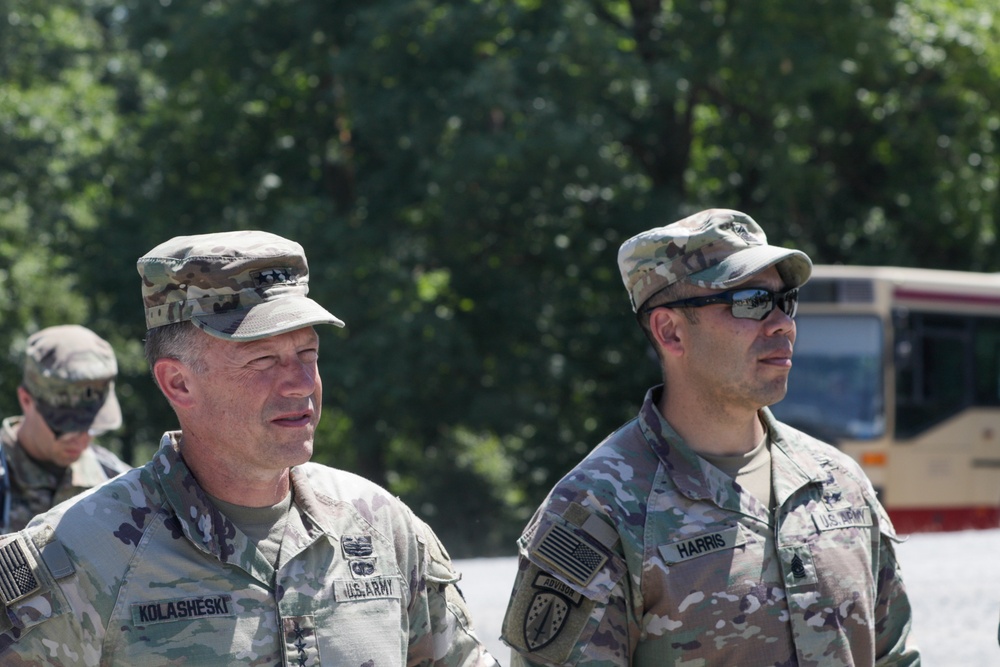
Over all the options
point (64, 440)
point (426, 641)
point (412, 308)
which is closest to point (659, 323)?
point (426, 641)

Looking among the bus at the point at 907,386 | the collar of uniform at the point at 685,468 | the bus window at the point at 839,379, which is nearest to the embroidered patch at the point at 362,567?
the collar of uniform at the point at 685,468

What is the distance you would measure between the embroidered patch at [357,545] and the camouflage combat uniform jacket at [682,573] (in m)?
0.46

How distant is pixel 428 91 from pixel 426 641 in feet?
52.6

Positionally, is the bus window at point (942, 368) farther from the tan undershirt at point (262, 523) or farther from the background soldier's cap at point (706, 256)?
the tan undershirt at point (262, 523)

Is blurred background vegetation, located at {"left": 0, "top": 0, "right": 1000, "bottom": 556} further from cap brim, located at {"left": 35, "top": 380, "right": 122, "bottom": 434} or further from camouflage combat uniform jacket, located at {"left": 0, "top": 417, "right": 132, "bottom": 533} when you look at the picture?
camouflage combat uniform jacket, located at {"left": 0, "top": 417, "right": 132, "bottom": 533}

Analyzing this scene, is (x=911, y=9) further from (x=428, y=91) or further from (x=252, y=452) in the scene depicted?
(x=252, y=452)

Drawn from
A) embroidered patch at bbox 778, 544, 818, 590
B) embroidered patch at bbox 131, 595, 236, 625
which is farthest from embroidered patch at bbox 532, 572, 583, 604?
embroidered patch at bbox 131, 595, 236, 625

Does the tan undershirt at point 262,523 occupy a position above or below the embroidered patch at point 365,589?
above

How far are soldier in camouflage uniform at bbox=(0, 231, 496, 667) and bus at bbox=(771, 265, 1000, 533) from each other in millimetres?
11909

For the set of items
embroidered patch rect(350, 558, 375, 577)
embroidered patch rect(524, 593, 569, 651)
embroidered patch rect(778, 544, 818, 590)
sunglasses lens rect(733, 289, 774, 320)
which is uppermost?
sunglasses lens rect(733, 289, 774, 320)

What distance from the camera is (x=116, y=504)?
2807 mm

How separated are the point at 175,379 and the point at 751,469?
1.49 meters

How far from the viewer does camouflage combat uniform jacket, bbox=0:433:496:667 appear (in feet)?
8.76

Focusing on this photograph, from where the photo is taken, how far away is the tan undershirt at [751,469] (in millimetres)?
3436
